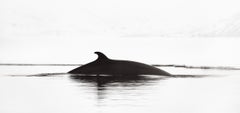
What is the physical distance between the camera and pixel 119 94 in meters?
27.3

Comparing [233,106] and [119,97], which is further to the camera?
[119,97]

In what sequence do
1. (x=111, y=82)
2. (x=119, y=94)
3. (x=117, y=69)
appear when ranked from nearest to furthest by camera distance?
(x=119, y=94)
(x=111, y=82)
(x=117, y=69)

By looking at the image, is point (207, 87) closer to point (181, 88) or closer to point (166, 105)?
point (181, 88)

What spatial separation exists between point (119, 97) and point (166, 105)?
8.62 ft

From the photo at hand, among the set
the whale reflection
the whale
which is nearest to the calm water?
the whale reflection

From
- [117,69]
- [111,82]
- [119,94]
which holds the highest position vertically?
[117,69]

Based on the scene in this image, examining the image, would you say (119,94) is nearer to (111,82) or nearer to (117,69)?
(111,82)

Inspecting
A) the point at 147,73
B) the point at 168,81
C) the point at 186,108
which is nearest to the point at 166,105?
the point at 186,108

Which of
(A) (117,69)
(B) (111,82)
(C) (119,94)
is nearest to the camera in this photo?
(C) (119,94)

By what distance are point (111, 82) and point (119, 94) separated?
643cm

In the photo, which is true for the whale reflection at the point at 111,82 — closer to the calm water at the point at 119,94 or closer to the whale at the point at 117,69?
the calm water at the point at 119,94

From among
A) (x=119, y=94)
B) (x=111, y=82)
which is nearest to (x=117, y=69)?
(x=111, y=82)

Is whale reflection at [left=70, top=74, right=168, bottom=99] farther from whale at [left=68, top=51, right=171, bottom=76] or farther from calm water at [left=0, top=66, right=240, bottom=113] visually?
whale at [left=68, top=51, right=171, bottom=76]

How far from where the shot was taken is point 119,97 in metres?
26.2
